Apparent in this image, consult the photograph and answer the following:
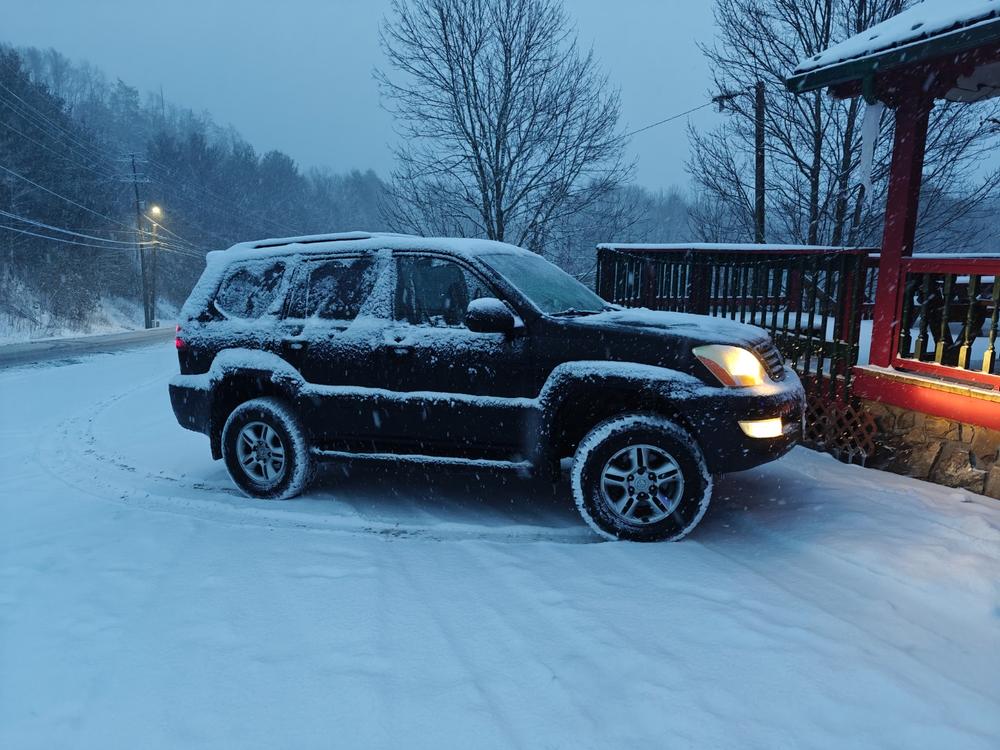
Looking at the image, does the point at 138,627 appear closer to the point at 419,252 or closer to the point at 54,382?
the point at 419,252

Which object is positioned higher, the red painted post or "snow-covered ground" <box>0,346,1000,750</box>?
the red painted post

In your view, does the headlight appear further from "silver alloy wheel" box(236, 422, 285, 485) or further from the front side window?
"silver alloy wheel" box(236, 422, 285, 485)

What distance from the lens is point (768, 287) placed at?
7.30 meters

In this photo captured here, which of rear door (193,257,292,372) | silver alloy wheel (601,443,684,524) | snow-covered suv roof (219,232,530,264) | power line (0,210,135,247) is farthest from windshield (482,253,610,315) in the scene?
power line (0,210,135,247)

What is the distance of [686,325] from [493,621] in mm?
2301

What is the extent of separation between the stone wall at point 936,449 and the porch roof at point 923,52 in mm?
2880

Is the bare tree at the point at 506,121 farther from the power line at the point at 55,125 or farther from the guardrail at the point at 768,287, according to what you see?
the power line at the point at 55,125

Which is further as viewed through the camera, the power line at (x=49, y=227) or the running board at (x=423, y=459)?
the power line at (x=49, y=227)

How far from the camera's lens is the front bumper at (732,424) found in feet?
13.3

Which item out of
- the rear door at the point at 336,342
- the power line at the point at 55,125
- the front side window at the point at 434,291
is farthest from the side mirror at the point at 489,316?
the power line at the point at 55,125

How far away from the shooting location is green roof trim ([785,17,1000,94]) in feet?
15.9

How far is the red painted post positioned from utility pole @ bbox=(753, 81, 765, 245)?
789 cm

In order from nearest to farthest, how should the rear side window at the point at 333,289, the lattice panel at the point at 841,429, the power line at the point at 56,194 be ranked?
the rear side window at the point at 333,289 < the lattice panel at the point at 841,429 < the power line at the point at 56,194

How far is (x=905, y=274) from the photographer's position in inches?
235
